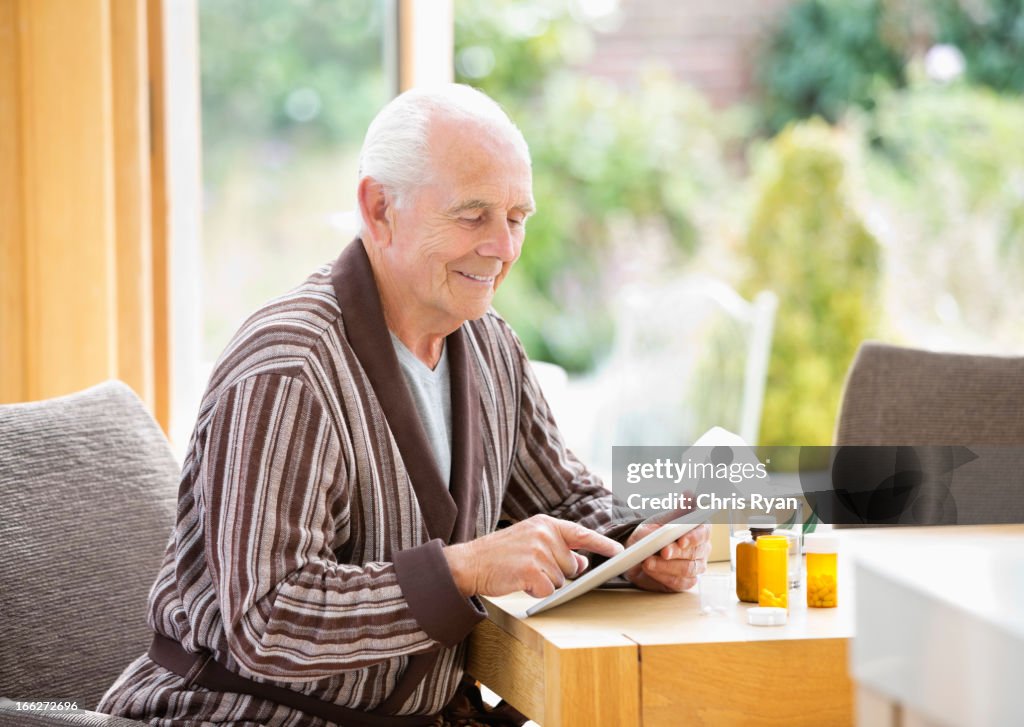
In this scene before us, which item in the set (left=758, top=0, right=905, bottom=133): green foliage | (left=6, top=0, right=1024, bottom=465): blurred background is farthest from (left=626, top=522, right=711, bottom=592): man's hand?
(left=758, top=0, right=905, bottom=133): green foliage

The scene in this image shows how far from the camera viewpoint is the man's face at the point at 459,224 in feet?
5.34

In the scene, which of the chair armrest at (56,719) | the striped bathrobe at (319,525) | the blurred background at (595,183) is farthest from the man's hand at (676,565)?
the blurred background at (595,183)

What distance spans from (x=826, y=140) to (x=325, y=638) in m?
4.42

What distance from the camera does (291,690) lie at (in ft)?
4.95

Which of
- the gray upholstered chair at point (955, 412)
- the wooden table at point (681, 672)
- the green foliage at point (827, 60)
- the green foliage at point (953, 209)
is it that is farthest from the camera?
the green foliage at point (827, 60)

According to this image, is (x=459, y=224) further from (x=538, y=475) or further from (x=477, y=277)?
(x=538, y=475)

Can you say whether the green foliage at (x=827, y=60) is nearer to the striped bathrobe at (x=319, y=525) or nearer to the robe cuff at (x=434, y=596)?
the striped bathrobe at (x=319, y=525)

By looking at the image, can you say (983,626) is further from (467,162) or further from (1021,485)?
(1021,485)

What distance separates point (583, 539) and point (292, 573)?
0.35 m

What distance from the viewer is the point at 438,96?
1.65 metres

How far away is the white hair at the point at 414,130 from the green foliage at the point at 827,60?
19.1ft

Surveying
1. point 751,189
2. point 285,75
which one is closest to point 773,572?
point 285,75

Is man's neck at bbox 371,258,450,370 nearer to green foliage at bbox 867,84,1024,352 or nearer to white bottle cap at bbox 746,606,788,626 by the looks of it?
white bottle cap at bbox 746,606,788,626

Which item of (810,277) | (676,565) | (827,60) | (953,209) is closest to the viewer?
(676,565)
